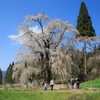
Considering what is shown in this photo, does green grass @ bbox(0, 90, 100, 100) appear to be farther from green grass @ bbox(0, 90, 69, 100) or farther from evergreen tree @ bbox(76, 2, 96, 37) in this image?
evergreen tree @ bbox(76, 2, 96, 37)

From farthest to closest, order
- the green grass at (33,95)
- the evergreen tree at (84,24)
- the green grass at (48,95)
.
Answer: the evergreen tree at (84,24) → the green grass at (33,95) → the green grass at (48,95)

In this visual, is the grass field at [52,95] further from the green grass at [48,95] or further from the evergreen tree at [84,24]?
the evergreen tree at [84,24]

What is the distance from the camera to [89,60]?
155ft

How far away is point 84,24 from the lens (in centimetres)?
5178

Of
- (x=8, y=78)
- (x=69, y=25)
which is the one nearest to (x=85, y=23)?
(x=69, y=25)

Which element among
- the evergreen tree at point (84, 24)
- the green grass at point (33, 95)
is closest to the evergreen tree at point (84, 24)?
the evergreen tree at point (84, 24)

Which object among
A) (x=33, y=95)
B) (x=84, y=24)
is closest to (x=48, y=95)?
(x=33, y=95)

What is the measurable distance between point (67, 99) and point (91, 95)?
2177 millimetres

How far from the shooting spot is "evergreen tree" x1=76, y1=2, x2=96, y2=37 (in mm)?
50912

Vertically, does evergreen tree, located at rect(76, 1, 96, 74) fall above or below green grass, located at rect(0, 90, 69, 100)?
above

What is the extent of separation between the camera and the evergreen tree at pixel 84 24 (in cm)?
5091

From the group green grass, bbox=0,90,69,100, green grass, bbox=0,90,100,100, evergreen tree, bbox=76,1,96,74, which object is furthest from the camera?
evergreen tree, bbox=76,1,96,74

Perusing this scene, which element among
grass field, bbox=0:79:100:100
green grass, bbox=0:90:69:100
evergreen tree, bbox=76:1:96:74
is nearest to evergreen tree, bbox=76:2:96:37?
evergreen tree, bbox=76:1:96:74

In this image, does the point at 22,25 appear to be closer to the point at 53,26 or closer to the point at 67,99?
the point at 53,26
